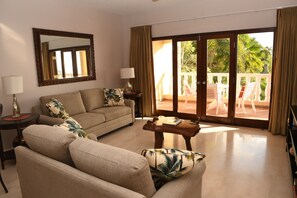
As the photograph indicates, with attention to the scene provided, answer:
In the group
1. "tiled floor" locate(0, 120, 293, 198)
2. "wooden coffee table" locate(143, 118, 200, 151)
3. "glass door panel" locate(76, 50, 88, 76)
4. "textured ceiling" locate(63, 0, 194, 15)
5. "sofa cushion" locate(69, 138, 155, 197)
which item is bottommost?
"tiled floor" locate(0, 120, 293, 198)

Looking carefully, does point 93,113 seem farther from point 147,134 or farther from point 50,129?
point 50,129

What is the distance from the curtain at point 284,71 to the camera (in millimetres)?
3840

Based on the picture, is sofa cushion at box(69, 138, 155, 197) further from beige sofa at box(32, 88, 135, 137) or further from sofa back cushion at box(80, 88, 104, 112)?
sofa back cushion at box(80, 88, 104, 112)

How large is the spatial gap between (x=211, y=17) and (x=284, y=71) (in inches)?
71.2

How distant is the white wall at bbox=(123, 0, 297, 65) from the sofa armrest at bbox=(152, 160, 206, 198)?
364cm

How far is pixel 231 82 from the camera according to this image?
4.60m

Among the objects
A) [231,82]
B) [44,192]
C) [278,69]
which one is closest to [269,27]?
[278,69]

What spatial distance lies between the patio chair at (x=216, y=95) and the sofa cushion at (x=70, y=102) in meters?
2.80

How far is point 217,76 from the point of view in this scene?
15.7 ft

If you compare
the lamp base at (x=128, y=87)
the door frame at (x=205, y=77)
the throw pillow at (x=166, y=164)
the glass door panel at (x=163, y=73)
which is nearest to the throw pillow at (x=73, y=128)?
the throw pillow at (x=166, y=164)

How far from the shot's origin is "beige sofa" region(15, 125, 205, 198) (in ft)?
4.16

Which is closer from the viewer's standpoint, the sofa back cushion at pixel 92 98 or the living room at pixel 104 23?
the living room at pixel 104 23

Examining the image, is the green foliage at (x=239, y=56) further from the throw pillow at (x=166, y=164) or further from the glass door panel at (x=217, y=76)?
the throw pillow at (x=166, y=164)

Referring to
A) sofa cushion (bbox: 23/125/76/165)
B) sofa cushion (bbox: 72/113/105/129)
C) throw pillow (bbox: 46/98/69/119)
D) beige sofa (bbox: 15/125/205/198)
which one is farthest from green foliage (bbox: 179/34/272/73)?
sofa cushion (bbox: 23/125/76/165)
